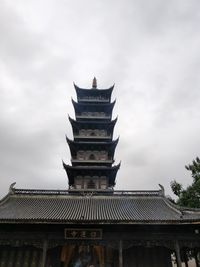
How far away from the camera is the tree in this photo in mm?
27016

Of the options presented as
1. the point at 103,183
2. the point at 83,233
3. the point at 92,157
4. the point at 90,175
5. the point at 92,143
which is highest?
the point at 92,143

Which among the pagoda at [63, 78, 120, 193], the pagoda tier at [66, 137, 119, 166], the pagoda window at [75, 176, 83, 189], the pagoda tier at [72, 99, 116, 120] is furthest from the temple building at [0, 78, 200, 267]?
the pagoda tier at [72, 99, 116, 120]

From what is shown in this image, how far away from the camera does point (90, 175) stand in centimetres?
2655

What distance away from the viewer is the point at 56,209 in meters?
17.5

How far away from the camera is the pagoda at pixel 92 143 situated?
26297 millimetres

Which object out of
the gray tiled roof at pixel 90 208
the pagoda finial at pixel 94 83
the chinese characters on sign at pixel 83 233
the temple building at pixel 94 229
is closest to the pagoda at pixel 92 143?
the pagoda finial at pixel 94 83

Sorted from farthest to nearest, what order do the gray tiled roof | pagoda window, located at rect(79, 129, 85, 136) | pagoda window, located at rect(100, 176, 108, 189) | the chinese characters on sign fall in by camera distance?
pagoda window, located at rect(79, 129, 85, 136) → pagoda window, located at rect(100, 176, 108, 189) → the chinese characters on sign → the gray tiled roof

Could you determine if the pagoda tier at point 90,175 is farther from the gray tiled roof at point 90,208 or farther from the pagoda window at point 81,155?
the gray tiled roof at point 90,208

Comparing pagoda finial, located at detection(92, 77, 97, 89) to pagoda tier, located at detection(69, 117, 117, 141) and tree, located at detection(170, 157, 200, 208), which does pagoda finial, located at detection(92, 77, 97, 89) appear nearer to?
pagoda tier, located at detection(69, 117, 117, 141)

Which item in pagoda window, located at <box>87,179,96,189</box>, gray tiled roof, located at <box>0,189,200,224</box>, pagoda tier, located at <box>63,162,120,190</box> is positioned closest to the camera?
gray tiled roof, located at <box>0,189,200,224</box>

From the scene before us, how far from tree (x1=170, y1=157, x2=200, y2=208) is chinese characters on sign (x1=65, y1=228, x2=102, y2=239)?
15.7 m

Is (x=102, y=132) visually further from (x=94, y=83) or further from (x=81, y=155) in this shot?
(x=94, y=83)

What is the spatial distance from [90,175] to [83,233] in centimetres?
1173

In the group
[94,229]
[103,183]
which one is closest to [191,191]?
[103,183]
